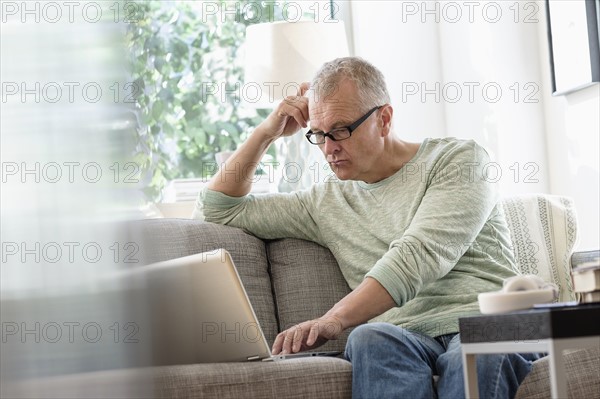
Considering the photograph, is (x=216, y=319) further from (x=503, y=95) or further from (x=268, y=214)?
(x=503, y=95)

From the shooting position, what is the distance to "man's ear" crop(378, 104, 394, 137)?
2432mm

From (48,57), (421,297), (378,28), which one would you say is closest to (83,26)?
(48,57)

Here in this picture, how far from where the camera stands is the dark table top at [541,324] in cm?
138

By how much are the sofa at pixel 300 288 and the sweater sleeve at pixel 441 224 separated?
242mm

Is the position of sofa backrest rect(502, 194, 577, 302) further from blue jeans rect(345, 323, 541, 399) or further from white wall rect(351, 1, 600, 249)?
white wall rect(351, 1, 600, 249)

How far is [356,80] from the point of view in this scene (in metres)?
2.40

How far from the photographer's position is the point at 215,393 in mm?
1874

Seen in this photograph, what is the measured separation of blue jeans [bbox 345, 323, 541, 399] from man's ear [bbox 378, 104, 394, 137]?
1.98 ft

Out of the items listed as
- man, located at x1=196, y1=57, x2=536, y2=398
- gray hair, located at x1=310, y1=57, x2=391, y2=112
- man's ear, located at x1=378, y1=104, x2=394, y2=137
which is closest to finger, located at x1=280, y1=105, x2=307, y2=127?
man, located at x1=196, y1=57, x2=536, y2=398

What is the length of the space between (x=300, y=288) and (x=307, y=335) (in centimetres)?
42

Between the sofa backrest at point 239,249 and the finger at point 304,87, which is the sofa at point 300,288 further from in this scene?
the finger at point 304,87

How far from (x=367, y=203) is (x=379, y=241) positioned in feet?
0.39

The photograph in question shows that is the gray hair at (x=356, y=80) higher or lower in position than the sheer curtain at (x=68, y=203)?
higher

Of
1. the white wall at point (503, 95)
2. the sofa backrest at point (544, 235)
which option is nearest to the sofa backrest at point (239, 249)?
the sofa backrest at point (544, 235)
